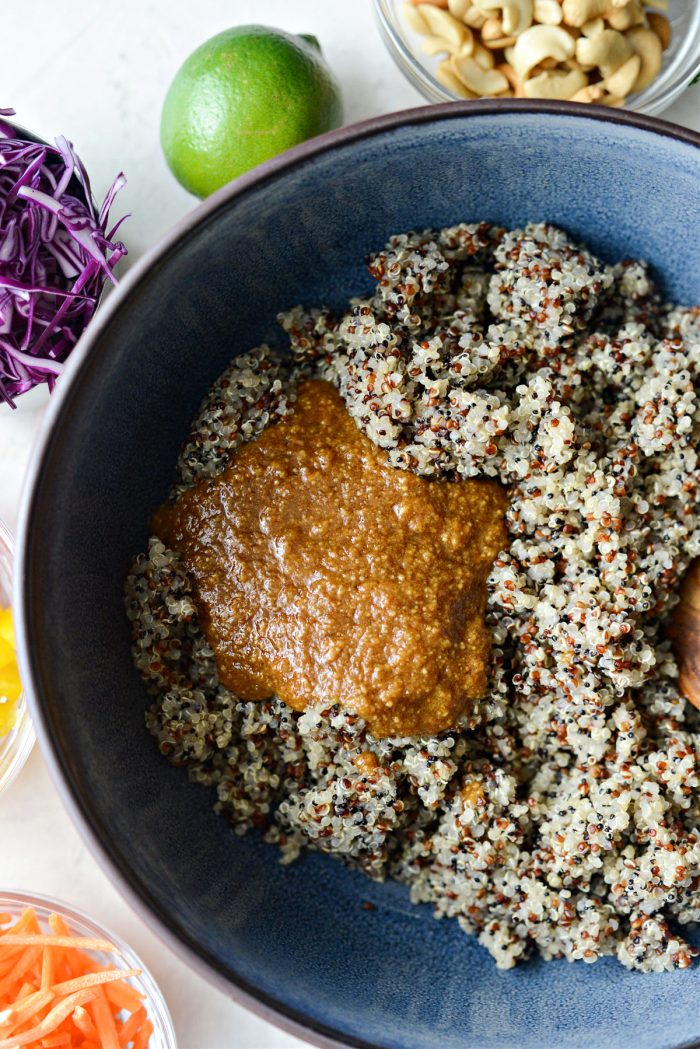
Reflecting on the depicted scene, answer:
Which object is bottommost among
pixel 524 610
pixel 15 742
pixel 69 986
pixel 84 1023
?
pixel 84 1023

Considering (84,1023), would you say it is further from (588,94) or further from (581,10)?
(581,10)

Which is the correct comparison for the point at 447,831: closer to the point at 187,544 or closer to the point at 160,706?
the point at 160,706

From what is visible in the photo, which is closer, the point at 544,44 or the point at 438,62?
the point at 544,44

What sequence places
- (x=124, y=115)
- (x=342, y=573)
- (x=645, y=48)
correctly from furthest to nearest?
(x=124, y=115), (x=645, y=48), (x=342, y=573)

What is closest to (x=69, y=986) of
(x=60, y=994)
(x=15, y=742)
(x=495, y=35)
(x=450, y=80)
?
(x=60, y=994)

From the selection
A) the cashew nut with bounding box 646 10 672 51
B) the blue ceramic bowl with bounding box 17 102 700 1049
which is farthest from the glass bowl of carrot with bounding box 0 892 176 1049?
the cashew nut with bounding box 646 10 672 51

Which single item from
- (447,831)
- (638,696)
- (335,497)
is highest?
(335,497)

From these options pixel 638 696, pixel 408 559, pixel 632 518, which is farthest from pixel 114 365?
pixel 638 696
